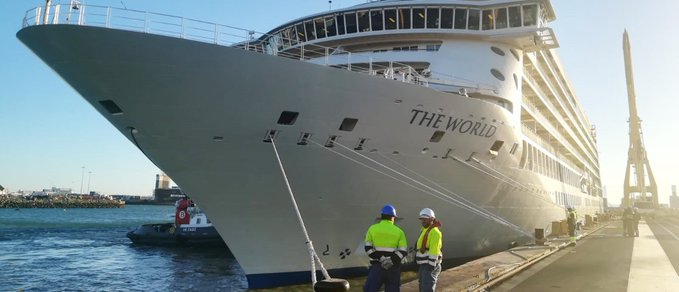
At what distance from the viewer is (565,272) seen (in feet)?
35.1

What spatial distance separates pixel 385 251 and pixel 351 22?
10850mm

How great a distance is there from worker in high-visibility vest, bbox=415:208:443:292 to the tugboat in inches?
1022

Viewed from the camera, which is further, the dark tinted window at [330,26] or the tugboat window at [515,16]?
the dark tinted window at [330,26]

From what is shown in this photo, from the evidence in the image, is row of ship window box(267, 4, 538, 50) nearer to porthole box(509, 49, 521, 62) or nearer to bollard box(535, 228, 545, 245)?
porthole box(509, 49, 521, 62)

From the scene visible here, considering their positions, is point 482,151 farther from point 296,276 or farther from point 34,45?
point 34,45

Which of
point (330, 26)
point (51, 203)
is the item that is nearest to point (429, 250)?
point (330, 26)

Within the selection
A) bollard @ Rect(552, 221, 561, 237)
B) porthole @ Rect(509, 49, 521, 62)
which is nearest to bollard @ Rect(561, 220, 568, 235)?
bollard @ Rect(552, 221, 561, 237)

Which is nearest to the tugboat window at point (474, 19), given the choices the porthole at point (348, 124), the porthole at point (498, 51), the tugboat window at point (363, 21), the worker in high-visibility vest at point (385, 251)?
the porthole at point (498, 51)

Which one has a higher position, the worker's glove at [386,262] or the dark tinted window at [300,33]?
the dark tinted window at [300,33]

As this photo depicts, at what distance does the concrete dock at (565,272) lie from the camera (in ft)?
28.6

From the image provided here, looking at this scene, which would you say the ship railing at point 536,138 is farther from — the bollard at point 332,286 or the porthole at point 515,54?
the bollard at point 332,286

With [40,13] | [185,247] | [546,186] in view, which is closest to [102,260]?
[185,247]

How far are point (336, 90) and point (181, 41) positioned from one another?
11.3 ft

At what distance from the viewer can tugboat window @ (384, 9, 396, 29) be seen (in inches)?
579
